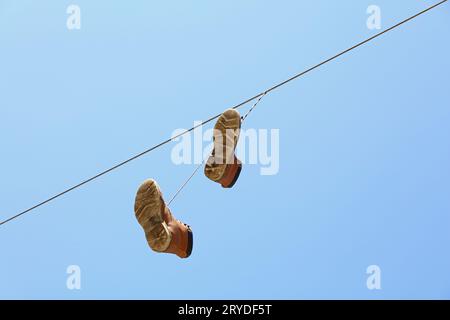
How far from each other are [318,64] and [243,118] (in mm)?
1061

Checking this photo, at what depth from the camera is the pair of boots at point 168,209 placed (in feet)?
15.6

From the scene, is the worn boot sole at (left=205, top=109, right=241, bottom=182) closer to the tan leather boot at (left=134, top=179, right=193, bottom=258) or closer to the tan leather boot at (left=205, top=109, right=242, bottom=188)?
the tan leather boot at (left=205, top=109, right=242, bottom=188)

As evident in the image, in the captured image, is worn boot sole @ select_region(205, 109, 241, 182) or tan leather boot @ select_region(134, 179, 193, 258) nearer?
tan leather boot @ select_region(134, 179, 193, 258)

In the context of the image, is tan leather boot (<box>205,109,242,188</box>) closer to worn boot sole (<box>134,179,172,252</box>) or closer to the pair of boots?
the pair of boots

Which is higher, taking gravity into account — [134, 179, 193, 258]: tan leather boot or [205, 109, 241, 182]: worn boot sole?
[205, 109, 241, 182]: worn boot sole

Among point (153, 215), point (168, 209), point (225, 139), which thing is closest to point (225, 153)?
point (225, 139)

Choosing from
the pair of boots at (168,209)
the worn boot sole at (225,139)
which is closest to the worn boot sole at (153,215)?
the pair of boots at (168,209)

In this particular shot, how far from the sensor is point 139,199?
15.7 feet

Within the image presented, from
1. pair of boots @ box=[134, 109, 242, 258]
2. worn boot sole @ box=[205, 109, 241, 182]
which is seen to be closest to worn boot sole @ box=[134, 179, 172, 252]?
pair of boots @ box=[134, 109, 242, 258]

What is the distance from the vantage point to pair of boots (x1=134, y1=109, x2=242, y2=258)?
475 centimetres

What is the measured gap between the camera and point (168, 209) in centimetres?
494

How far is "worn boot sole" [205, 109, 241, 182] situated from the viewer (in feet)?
15.9

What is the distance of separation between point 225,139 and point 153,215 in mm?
743
